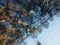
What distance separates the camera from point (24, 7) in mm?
2162

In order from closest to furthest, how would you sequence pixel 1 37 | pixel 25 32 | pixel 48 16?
pixel 1 37
pixel 25 32
pixel 48 16

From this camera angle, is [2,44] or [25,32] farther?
[25,32]

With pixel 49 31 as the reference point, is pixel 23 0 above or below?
above

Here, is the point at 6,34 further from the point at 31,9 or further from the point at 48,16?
the point at 48,16

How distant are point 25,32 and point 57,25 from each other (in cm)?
51

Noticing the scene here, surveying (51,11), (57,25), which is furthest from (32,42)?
(51,11)

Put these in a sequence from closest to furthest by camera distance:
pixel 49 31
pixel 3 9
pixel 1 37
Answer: pixel 1 37
pixel 3 9
pixel 49 31

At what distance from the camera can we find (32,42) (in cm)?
209

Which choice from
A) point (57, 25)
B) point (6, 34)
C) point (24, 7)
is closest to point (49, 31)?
point (57, 25)

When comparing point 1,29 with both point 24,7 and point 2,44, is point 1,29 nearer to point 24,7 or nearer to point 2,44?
point 2,44

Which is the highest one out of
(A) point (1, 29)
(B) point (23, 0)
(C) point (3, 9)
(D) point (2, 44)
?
(B) point (23, 0)

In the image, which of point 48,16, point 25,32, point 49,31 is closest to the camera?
point 25,32

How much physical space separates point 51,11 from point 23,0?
0.55 metres

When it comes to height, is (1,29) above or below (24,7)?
below
